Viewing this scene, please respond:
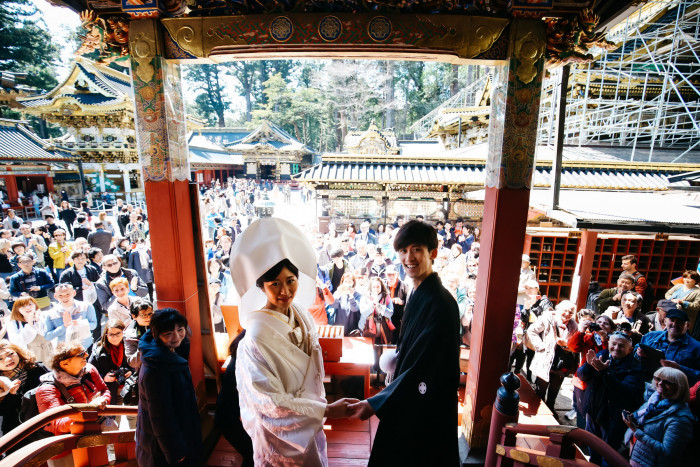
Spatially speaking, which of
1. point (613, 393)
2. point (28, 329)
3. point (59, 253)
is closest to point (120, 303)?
point (28, 329)

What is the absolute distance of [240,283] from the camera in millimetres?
1884

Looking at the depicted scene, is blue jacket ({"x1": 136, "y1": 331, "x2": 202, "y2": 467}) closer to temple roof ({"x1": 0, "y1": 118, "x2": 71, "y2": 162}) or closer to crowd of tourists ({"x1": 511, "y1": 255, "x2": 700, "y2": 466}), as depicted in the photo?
crowd of tourists ({"x1": 511, "y1": 255, "x2": 700, "y2": 466})

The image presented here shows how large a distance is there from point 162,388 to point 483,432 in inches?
107

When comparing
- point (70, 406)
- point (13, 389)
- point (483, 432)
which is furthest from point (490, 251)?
point (13, 389)

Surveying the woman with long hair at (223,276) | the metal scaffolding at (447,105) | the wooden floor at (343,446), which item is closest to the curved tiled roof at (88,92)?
the woman with long hair at (223,276)

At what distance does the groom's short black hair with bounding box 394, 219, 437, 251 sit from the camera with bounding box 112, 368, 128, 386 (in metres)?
3.01

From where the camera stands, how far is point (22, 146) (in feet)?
50.2

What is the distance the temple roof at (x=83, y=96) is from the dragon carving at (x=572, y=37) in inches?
743

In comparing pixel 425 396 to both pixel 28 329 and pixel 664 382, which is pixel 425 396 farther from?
pixel 28 329

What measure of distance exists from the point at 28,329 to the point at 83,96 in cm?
1904

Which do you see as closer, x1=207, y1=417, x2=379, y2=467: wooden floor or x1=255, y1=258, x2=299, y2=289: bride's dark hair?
x1=255, y1=258, x2=299, y2=289: bride's dark hair

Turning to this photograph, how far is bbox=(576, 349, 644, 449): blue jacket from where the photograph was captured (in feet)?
9.28

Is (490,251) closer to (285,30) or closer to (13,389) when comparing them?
(285,30)

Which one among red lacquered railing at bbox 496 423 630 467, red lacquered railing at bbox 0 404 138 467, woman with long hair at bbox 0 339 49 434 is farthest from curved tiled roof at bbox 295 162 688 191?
red lacquered railing at bbox 0 404 138 467
